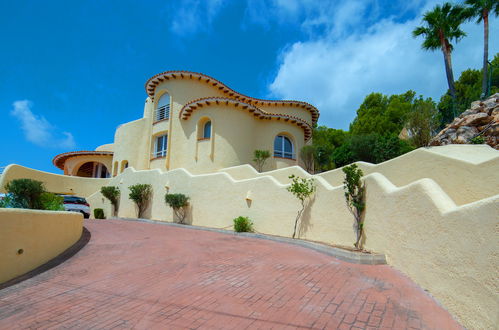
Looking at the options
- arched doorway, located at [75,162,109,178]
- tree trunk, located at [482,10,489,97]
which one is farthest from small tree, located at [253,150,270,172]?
arched doorway, located at [75,162,109,178]

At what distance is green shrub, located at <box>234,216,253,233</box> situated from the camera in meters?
10.6

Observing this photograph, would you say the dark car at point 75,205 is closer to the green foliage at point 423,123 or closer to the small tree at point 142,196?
the small tree at point 142,196

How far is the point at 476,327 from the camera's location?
3.31m

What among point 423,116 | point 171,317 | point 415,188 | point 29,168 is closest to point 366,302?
point 415,188

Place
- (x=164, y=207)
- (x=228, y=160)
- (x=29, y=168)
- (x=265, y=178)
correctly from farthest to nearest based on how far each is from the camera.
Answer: (x=29, y=168) → (x=228, y=160) → (x=164, y=207) → (x=265, y=178)

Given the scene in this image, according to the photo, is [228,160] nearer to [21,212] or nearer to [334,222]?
[334,222]

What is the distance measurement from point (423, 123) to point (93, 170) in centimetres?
3295

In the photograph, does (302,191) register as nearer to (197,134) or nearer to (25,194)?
(25,194)

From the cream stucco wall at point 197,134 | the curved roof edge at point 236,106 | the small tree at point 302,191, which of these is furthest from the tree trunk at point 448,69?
the small tree at point 302,191

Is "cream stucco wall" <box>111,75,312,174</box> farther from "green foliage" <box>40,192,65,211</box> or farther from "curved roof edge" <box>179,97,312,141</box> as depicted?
"green foliage" <box>40,192,65,211</box>

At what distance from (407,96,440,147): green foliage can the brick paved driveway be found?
12798 mm

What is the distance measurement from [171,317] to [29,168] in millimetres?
24886

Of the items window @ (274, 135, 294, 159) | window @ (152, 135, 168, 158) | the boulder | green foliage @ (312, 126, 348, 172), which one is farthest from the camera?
window @ (152, 135, 168, 158)

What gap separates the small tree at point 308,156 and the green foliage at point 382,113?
1118 cm
